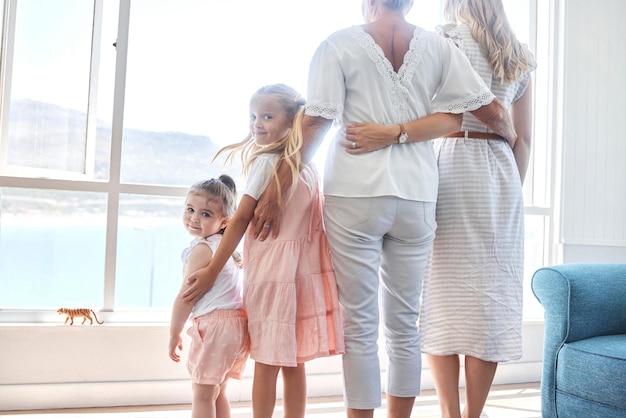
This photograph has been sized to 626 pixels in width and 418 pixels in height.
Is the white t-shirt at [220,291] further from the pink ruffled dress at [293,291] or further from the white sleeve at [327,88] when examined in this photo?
the white sleeve at [327,88]

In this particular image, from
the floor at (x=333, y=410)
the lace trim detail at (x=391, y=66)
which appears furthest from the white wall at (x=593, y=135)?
the lace trim detail at (x=391, y=66)

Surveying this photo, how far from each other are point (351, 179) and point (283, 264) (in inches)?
13.5

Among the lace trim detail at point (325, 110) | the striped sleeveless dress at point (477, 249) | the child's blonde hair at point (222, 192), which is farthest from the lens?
Answer: the child's blonde hair at point (222, 192)

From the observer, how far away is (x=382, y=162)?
5.63 feet

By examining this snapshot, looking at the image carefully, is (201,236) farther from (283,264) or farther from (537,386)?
(537,386)

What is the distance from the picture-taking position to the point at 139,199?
107 inches

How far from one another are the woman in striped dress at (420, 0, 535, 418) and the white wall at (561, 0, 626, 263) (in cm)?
150

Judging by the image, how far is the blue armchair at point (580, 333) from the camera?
1.97 m

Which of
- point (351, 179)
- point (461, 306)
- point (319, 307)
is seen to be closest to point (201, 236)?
point (319, 307)

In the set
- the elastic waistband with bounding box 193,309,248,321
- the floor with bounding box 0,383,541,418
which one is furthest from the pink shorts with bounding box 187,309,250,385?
the floor with bounding box 0,383,541,418

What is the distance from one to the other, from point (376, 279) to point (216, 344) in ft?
1.76

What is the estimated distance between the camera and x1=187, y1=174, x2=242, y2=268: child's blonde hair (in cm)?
202

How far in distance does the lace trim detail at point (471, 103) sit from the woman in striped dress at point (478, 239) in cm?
19

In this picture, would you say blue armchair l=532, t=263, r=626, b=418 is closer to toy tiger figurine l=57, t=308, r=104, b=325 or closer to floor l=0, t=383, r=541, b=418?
floor l=0, t=383, r=541, b=418
